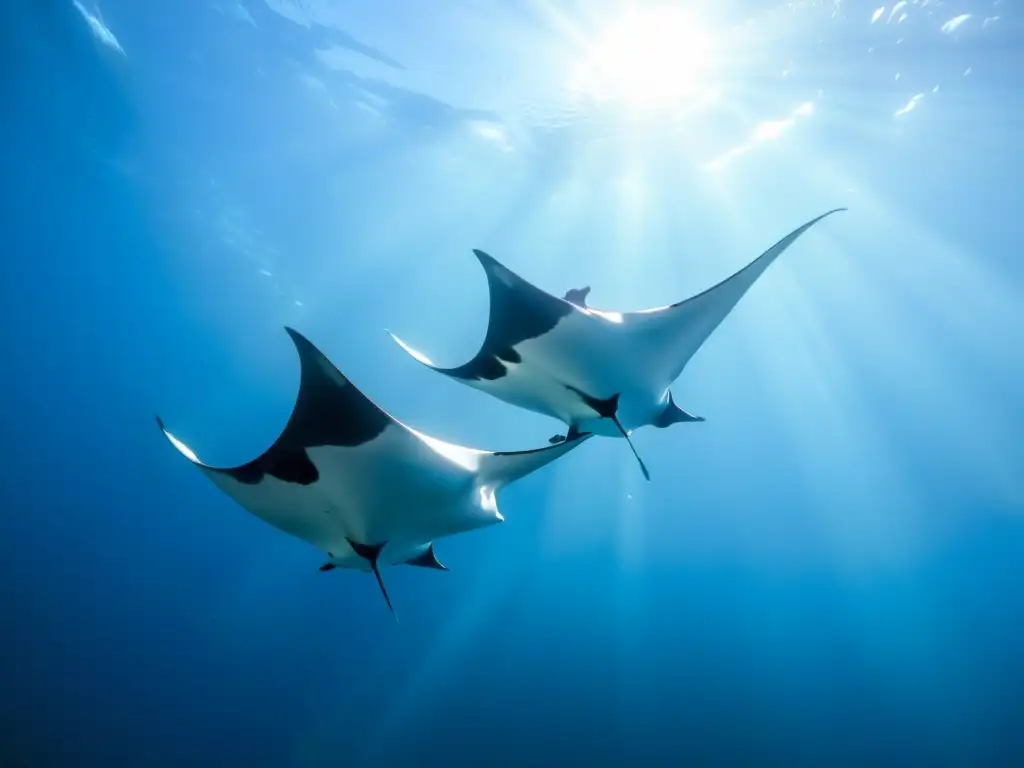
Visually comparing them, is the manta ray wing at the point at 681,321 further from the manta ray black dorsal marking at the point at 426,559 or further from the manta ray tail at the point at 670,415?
the manta ray black dorsal marking at the point at 426,559

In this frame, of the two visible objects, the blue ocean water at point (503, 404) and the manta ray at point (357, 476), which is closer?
the manta ray at point (357, 476)

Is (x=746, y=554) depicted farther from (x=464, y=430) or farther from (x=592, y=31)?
(x=592, y=31)

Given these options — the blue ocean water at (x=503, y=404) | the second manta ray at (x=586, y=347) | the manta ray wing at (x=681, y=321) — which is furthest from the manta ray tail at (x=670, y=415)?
the blue ocean water at (x=503, y=404)

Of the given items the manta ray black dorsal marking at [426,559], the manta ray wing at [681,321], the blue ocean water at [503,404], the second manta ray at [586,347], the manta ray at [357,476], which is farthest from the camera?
the blue ocean water at [503,404]

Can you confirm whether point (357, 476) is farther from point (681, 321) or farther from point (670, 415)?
point (670, 415)

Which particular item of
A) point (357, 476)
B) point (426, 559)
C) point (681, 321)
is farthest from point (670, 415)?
point (357, 476)

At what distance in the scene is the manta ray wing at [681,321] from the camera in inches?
129

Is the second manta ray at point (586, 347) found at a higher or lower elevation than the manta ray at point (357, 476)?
higher

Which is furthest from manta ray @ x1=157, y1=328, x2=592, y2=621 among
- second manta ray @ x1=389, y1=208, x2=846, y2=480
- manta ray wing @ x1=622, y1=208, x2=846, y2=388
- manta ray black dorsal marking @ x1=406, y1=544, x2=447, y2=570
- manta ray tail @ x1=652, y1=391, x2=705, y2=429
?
manta ray tail @ x1=652, y1=391, x2=705, y2=429

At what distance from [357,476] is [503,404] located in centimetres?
1718

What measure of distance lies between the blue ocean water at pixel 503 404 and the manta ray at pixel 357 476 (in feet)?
30.1

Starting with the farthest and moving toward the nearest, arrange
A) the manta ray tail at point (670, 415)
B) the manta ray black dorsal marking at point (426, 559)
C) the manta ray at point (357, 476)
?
the manta ray tail at point (670, 415) < the manta ray black dorsal marking at point (426, 559) < the manta ray at point (357, 476)

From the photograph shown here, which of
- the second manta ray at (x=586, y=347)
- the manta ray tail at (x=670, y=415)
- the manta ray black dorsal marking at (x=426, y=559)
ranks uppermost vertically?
the manta ray tail at (x=670, y=415)

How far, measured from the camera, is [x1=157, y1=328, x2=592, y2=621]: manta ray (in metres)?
2.25
